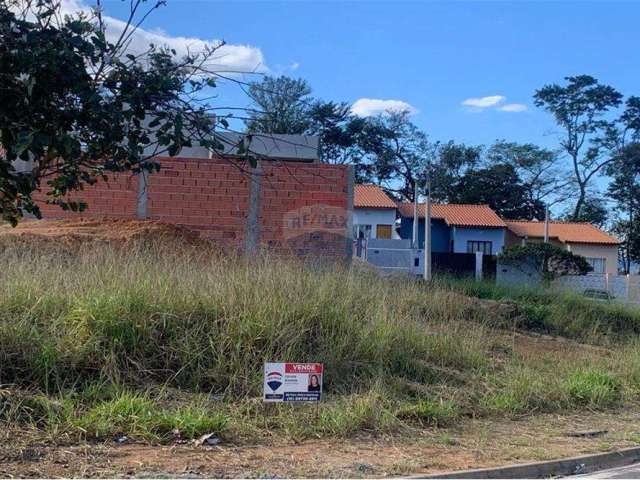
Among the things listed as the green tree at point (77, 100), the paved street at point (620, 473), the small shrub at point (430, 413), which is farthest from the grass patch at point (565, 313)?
the green tree at point (77, 100)

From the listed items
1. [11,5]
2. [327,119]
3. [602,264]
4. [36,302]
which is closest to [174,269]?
[36,302]

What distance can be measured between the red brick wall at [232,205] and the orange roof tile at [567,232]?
134 ft

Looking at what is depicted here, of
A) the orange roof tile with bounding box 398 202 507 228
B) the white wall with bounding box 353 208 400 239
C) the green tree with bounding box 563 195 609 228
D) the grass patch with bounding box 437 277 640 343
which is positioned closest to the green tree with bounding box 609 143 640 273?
the green tree with bounding box 563 195 609 228

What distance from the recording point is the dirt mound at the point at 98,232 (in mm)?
10969

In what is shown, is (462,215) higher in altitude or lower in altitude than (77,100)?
higher

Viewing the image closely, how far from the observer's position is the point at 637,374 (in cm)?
970

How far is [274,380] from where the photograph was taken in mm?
6633

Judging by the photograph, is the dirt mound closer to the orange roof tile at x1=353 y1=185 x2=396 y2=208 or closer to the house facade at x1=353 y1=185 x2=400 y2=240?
the orange roof tile at x1=353 y1=185 x2=396 y2=208

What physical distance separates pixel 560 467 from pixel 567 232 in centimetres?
4918

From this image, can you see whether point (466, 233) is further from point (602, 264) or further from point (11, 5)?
point (11, 5)

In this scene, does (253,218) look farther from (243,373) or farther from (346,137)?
(346,137)

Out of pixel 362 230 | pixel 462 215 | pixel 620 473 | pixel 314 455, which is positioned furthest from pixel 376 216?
pixel 314 455

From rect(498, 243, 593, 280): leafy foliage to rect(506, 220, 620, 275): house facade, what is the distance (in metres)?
18.1

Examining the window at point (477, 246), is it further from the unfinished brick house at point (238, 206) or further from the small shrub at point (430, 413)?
the small shrub at point (430, 413)
